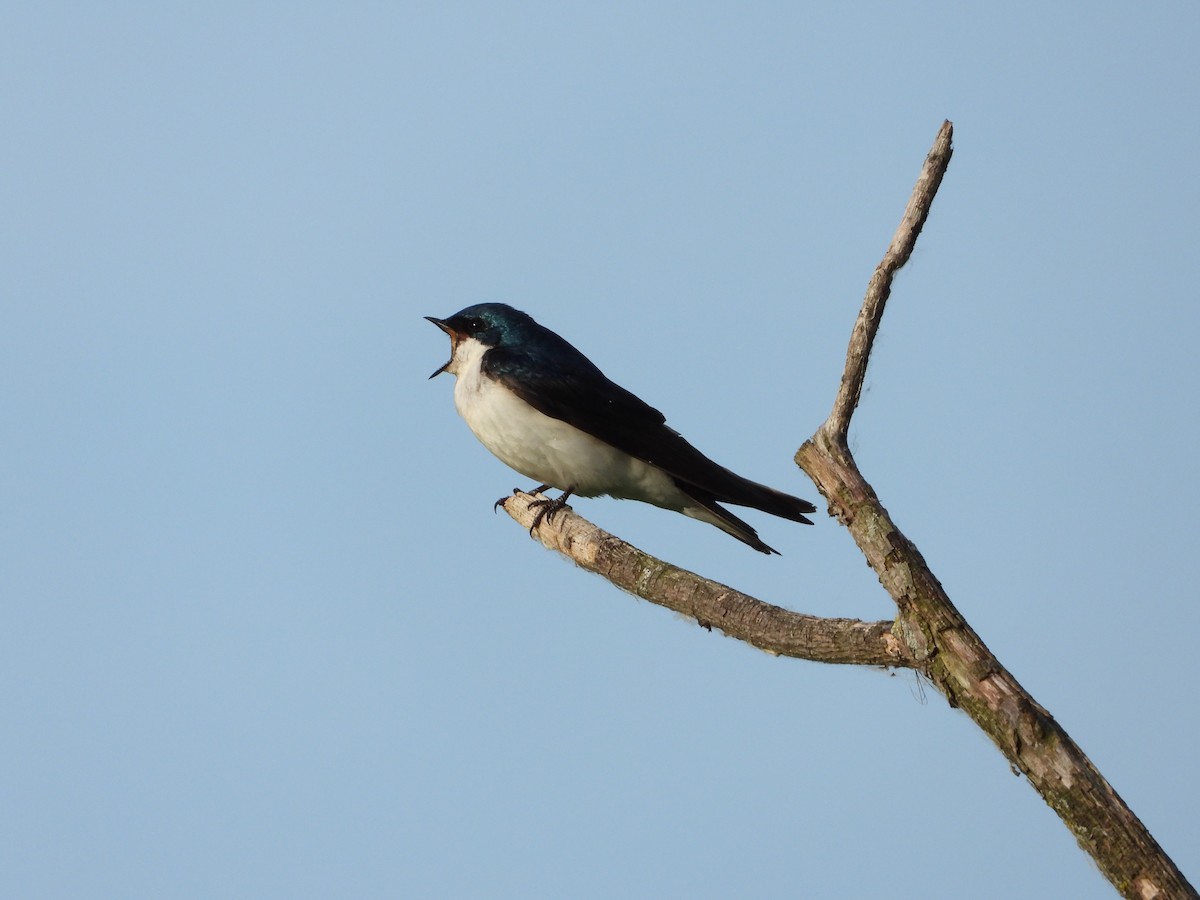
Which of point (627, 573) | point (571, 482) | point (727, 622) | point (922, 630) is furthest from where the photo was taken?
point (571, 482)

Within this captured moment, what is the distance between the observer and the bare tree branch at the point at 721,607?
4.71 m

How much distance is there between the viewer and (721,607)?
17.9 ft

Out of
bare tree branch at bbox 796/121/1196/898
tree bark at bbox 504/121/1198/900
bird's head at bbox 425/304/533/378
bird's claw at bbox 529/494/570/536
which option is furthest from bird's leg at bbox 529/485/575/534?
bare tree branch at bbox 796/121/1196/898

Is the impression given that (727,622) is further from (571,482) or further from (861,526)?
(571,482)

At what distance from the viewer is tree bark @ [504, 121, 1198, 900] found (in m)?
3.99

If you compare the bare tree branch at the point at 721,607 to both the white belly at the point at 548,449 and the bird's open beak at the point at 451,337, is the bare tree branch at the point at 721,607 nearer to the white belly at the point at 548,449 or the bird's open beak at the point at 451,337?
the white belly at the point at 548,449

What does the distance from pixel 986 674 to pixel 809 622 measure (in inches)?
32.2

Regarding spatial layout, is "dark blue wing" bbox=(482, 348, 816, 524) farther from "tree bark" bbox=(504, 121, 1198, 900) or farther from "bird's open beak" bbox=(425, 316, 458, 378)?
"tree bark" bbox=(504, 121, 1198, 900)

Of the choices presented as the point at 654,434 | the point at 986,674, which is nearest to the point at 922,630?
the point at 986,674

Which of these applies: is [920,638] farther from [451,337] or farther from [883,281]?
[451,337]

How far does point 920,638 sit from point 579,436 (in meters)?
3.44

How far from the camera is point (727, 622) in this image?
17.7ft

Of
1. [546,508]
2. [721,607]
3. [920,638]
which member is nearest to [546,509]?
[546,508]

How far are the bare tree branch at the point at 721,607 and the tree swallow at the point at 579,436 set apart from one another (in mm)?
443
